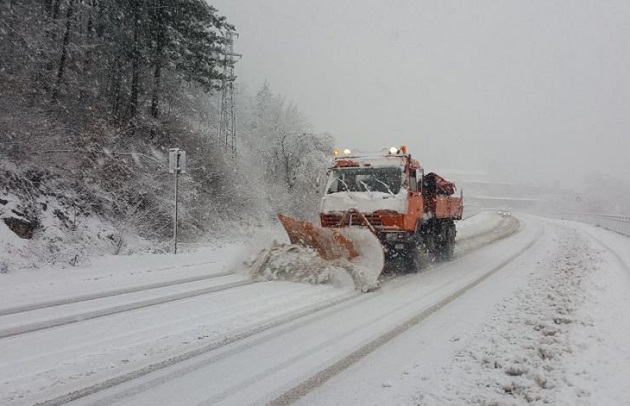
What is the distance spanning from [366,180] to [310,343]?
6.12 m

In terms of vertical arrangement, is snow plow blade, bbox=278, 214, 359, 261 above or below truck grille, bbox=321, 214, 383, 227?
below

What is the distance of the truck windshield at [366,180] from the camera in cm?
1035

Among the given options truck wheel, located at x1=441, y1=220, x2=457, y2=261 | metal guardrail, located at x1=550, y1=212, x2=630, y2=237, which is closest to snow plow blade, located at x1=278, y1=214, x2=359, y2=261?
truck wheel, located at x1=441, y1=220, x2=457, y2=261

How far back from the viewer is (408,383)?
393cm

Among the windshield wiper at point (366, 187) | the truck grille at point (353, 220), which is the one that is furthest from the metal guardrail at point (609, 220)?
the truck grille at point (353, 220)

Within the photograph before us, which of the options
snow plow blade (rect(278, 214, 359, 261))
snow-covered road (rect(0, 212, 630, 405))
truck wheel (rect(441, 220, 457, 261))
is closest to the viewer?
snow-covered road (rect(0, 212, 630, 405))

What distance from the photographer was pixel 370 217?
32.6 ft

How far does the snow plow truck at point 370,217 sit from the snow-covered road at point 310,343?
0.97m

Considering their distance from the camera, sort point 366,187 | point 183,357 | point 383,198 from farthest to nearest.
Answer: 1. point 366,187
2. point 383,198
3. point 183,357

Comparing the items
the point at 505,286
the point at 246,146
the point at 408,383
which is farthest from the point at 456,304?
the point at 246,146

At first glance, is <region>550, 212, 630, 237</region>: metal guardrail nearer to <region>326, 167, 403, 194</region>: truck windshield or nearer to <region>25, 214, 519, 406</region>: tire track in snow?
<region>326, 167, 403, 194</region>: truck windshield

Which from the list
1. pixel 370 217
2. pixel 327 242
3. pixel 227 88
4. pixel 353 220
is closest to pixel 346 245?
pixel 327 242

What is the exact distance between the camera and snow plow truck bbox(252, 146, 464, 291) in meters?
9.09

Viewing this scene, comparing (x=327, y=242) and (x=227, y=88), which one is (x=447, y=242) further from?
(x=227, y=88)
